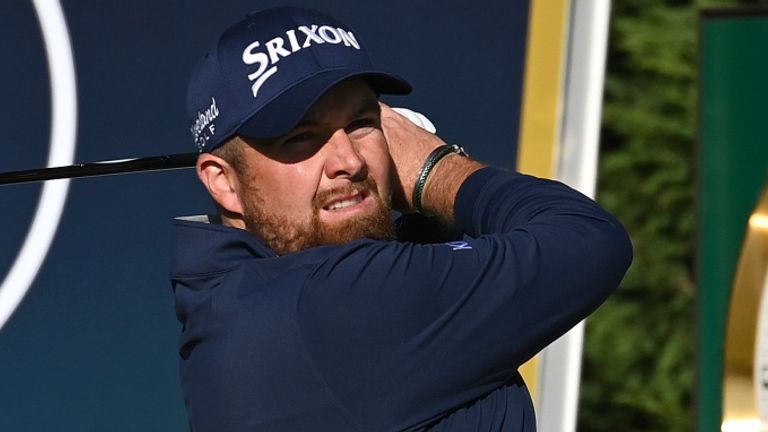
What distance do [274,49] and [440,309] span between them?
361mm

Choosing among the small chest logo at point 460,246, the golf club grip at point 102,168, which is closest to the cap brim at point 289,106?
the small chest logo at point 460,246

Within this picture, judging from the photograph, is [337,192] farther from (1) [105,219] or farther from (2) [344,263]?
(1) [105,219]

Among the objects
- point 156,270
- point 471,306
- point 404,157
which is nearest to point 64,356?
point 156,270

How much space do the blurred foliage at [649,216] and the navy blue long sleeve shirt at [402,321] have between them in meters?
1.02

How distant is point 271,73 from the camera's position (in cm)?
158

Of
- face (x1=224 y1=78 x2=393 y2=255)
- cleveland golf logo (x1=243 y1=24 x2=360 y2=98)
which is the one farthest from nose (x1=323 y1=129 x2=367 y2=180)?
cleveland golf logo (x1=243 y1=24 x2=360 y2=98)

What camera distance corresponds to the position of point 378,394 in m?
1.53

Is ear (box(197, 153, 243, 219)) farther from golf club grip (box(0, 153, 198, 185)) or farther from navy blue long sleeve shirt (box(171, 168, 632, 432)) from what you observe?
golf club grip (box(0, 153, 198, 185))

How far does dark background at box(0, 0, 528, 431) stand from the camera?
2.17 m

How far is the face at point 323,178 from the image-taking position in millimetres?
1587

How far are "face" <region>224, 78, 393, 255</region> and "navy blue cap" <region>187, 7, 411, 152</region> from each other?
3 cm

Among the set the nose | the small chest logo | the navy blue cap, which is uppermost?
the navy blue cap

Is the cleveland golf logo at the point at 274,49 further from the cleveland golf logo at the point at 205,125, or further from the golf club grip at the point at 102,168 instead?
the golf club grip at the point at 102,168

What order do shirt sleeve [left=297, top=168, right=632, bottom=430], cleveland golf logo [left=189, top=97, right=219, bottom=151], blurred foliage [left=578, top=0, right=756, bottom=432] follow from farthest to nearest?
blurred foliage [left=578, top=0, right=756, bottom=432] < cleveland golf logo [left=189, top=97, right=219, bottom=151] < shirt sleeve [left=297, top=168, right=632, bottom=430]
